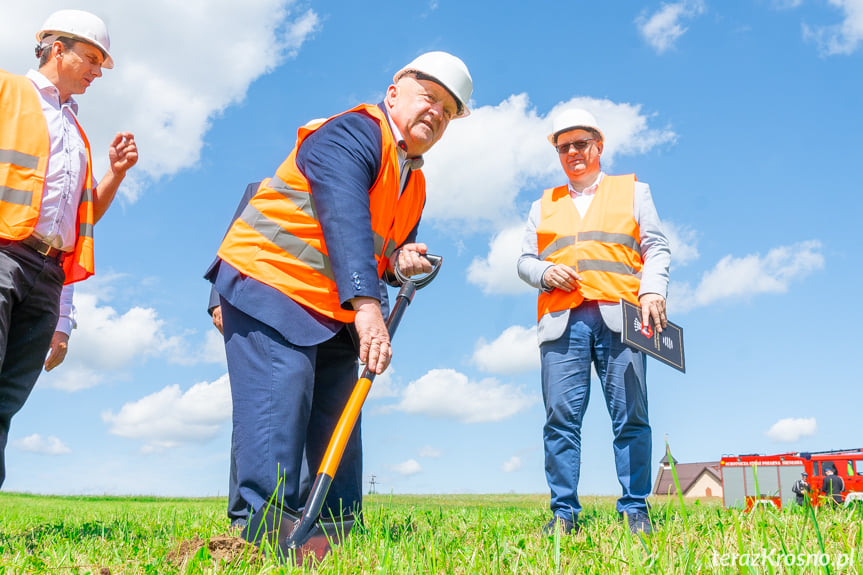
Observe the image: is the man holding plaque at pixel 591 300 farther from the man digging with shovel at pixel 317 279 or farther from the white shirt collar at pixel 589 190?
the man digging with shovel at pixel 317 279

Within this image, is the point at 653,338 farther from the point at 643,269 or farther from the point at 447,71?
the point at 447,71

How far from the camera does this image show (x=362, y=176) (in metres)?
2.86

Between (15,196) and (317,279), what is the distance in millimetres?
1720

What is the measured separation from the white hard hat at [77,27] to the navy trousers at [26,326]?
4.20ft

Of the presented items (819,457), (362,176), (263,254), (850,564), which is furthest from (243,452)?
(819,457)

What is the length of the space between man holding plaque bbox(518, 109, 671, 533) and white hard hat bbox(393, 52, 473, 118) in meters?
1.37

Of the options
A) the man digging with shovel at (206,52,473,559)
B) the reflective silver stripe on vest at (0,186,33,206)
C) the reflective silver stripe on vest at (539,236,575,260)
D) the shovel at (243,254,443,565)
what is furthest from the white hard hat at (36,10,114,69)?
the reflective silver stripe on vest at (539,236,575,260)

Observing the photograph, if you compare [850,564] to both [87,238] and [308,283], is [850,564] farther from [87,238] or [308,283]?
[87,238]

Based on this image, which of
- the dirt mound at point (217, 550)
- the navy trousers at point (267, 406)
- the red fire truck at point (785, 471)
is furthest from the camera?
the red fire truck at point (785, 471)

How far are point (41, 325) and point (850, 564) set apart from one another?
3703 mm

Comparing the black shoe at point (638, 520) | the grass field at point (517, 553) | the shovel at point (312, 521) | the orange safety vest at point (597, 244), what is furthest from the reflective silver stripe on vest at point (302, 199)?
the black shoe at point (638, 520)

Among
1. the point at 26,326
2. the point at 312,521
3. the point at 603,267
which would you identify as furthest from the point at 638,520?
the point at 26,326

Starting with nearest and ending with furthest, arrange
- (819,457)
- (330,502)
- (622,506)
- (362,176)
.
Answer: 1. (362,176)
2. (330,502)
3. (622,506)
4. (819,457)

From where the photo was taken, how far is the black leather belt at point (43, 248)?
3.36m
